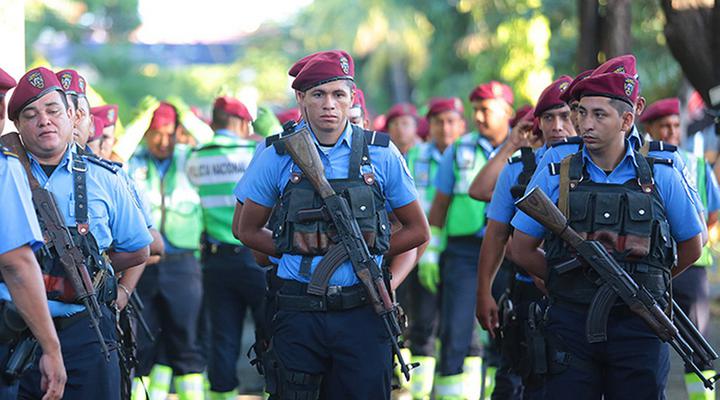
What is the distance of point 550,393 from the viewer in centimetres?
590

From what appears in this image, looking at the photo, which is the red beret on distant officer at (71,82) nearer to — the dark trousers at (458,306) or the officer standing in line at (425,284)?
the dark trousers at (458,306)

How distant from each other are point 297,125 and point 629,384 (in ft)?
6.33

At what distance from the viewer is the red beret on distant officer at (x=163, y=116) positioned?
9.75 meters

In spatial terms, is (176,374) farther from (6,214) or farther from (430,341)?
(6,214)

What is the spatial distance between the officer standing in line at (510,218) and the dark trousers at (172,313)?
248cm

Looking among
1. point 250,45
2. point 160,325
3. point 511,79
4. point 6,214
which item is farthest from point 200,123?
point 250,45

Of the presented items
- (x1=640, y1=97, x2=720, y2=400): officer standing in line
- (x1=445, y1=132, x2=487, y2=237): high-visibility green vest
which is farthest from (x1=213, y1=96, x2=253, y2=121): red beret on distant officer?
(x1=640, y1=97, x2=720, y2=400): officer standing in line

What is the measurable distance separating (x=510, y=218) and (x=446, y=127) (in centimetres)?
412

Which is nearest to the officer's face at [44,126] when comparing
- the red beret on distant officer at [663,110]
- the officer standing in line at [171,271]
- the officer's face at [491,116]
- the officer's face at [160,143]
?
the officer standing in line at [171,271]

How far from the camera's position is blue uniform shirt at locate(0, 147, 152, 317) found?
5.68 metres

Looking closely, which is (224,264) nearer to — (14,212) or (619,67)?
(619,67)

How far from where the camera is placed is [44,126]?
573cm

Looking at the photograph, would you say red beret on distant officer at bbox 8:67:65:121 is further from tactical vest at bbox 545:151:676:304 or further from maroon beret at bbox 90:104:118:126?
tactical vest at bbox 545:151:676:304

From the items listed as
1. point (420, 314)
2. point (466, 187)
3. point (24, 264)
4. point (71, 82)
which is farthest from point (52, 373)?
point (420, 314)
